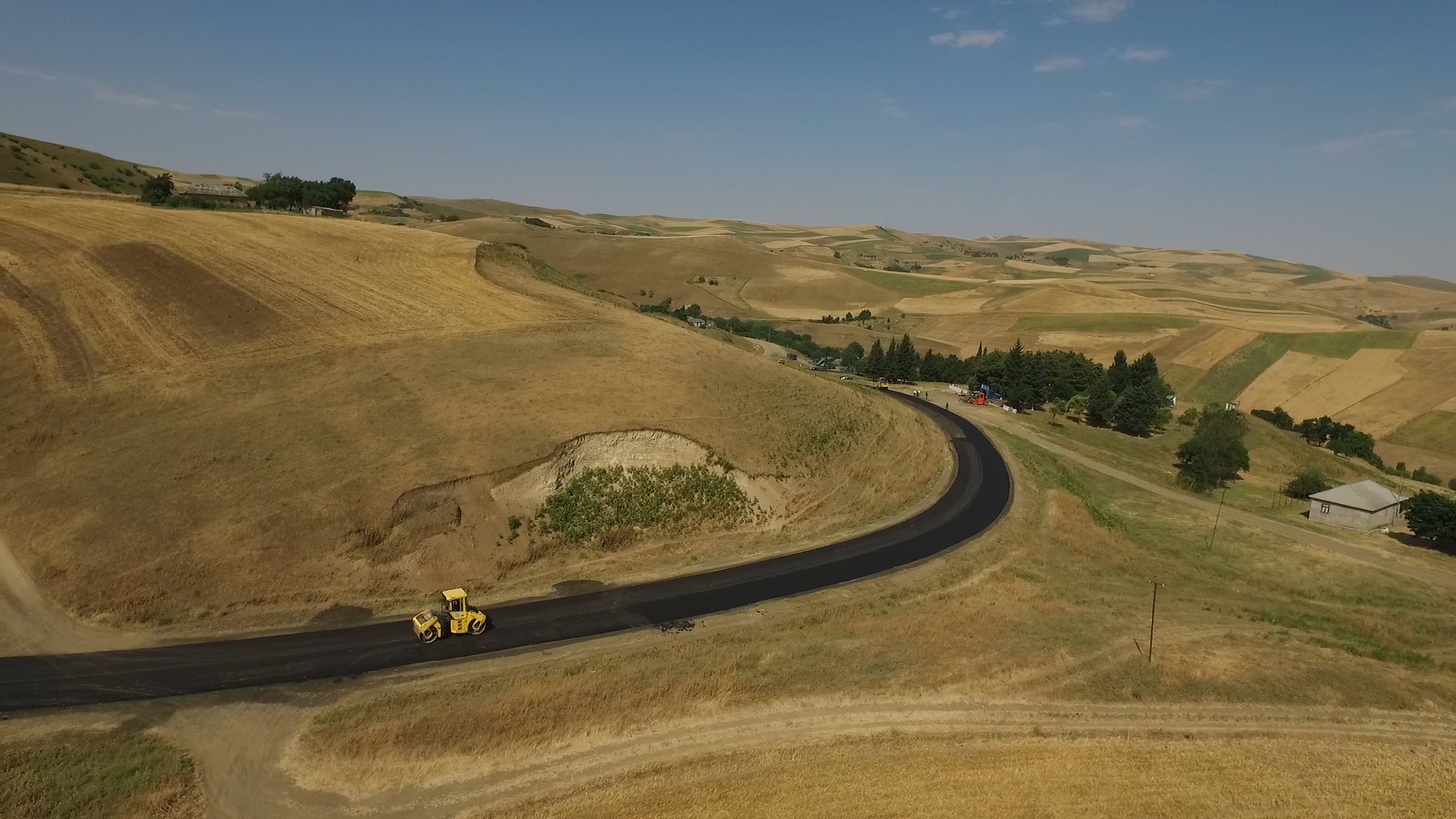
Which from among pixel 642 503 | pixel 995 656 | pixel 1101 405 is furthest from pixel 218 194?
pixel 1101 405

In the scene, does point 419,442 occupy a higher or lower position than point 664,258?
lower

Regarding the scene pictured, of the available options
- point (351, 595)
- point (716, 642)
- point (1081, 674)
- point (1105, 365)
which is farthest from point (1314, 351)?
point (351, 595)

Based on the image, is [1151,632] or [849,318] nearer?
[1151,632]

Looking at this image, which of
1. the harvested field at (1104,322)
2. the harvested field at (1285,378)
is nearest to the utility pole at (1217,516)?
the harvested field at (1285,378)

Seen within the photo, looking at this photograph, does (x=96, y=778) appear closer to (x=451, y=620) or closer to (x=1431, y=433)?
(x=451, y=620)

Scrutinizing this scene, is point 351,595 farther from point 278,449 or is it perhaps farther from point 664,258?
point 664,258

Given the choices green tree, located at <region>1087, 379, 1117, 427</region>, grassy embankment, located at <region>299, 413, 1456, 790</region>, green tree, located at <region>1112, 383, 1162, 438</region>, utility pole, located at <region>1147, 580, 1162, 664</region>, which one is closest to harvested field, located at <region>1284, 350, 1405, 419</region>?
green tree, located at <region>1112, 383, 1162, 438</region>

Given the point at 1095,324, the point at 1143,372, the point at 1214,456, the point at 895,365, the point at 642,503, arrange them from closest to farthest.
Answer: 1. the point at 642,503
2. the point at 1214,456
3. the point at 1143,372
4. the point at 895,365
5. the point at 1095,324
